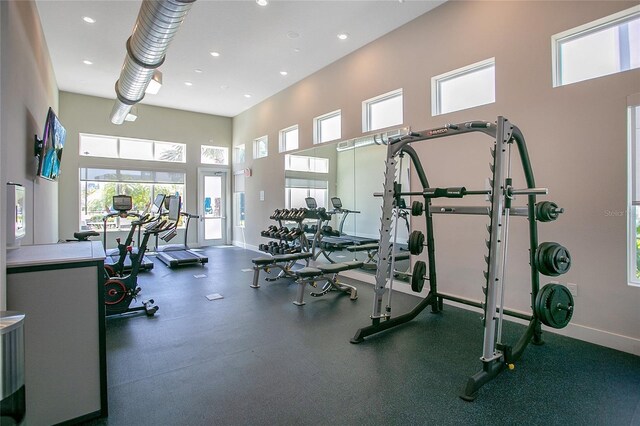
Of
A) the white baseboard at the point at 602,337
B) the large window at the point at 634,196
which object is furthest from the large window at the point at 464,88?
the white baseboard at the point at 602,337

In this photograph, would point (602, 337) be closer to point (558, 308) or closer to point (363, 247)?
point (558, 308)

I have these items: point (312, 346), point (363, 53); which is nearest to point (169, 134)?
point (363, 53)

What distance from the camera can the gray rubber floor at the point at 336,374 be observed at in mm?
2046

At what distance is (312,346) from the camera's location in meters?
3.02

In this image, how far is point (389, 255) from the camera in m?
3.44

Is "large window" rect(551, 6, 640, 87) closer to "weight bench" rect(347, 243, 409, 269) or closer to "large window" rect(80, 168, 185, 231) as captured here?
"weight bench" rect(347, 243, 409, 269)

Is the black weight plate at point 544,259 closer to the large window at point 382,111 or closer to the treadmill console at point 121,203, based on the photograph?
the large window at point 382,111

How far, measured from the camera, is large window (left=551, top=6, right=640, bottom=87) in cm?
295

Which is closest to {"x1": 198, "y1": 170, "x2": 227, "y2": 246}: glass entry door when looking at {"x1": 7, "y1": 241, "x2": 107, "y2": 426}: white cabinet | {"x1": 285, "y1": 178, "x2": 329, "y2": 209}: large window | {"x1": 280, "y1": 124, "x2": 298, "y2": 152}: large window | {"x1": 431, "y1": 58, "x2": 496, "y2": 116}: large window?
{"x1": 280, "y1": 124, "x2": 298, "y2": 152}: large window

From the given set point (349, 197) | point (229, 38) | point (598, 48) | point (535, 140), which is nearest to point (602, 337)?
point (535, 140)

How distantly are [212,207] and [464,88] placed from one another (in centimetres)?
790

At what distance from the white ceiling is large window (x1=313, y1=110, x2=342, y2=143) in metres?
1.02

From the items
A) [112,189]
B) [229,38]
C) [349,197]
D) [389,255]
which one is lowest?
[389,255]

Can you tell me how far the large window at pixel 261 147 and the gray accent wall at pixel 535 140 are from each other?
13.0ft
